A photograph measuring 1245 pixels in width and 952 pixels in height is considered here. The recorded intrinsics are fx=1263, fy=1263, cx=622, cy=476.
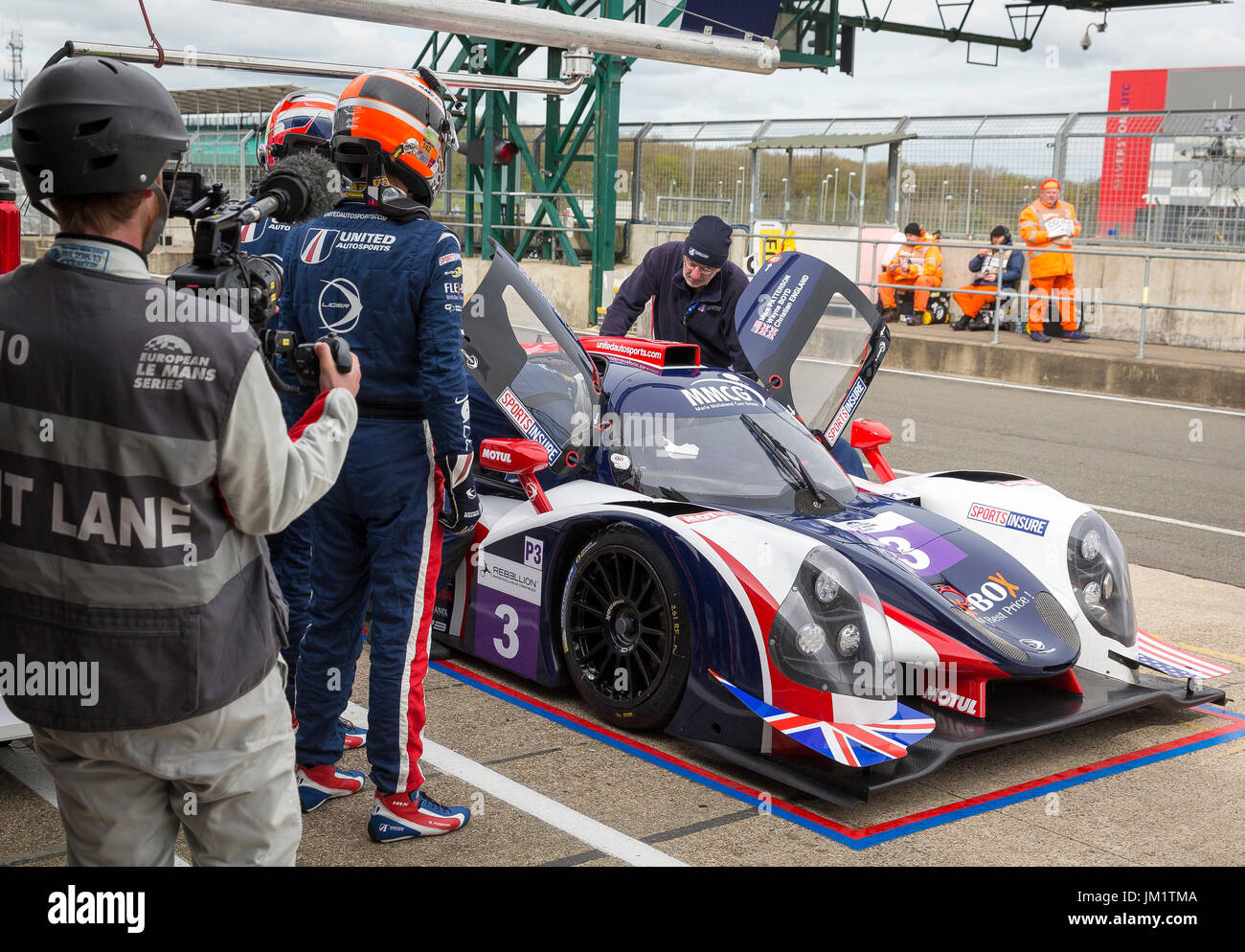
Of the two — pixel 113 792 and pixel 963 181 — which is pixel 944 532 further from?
pixel 963 181

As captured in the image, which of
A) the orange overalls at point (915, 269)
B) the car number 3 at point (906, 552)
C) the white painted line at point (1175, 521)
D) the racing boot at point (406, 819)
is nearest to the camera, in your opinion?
the racing boot at point (406, 819)

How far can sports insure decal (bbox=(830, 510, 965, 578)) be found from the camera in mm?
4570

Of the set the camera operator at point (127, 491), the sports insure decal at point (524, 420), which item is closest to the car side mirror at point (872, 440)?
the sports insure decal at point (524, 420)

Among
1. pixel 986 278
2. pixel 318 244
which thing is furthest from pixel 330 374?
pixel 986 278

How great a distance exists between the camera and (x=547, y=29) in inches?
543

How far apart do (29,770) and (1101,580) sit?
3.91 metres

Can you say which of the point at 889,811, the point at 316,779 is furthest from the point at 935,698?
the point at 316,779

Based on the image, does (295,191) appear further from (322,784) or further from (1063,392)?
(1063,392)

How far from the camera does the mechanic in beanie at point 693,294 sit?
21.9 ft

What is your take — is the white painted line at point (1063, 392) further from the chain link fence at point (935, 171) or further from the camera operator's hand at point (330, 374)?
the camera operator's hand at point (330, 374)

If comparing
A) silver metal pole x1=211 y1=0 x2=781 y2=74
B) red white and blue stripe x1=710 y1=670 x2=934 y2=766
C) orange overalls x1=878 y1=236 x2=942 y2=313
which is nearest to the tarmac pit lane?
red white and blue stripe x1=710 y1=670 x2=934 y2=766

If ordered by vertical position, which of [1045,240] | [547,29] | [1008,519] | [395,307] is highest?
[547,29]

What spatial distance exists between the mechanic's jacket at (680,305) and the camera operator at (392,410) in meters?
2.99

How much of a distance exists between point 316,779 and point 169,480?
7.00 feet
